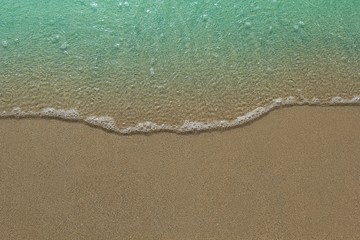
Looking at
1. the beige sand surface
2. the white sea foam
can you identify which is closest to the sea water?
the white sea foam

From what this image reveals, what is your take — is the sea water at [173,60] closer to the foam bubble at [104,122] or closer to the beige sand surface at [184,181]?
the foam bubble at [104,122]

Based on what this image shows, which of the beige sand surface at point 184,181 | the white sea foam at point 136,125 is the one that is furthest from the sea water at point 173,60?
the beige sand surface at point 184,181

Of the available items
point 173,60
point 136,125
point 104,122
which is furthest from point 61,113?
point 173,60

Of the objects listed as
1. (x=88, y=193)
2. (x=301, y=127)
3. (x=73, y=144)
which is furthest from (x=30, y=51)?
(x=301, y=127)

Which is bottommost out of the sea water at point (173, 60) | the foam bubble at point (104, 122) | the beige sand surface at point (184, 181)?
the beige sand surface at point (184, 181)

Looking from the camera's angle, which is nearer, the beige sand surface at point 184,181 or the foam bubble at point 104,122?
the beige sand surface at point 184,181

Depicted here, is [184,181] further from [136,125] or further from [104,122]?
[104,122]

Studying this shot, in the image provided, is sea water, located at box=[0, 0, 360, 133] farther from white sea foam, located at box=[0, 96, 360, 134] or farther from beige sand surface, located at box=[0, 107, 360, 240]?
beige sand surface, located at box=[0, 107, 360, 240]
